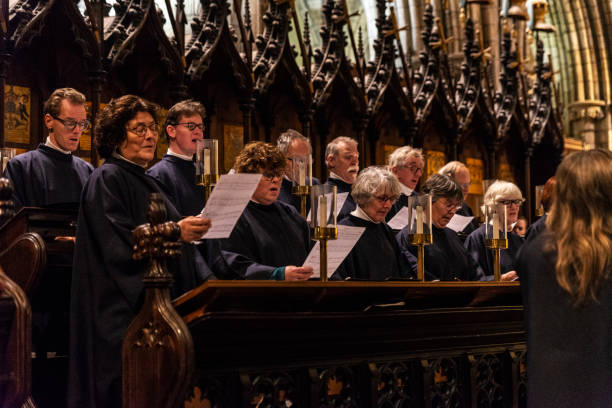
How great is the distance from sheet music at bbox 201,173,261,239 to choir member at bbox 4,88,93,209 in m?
1.80

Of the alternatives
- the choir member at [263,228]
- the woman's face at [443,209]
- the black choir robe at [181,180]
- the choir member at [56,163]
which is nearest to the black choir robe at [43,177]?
the choir member at [56,163]

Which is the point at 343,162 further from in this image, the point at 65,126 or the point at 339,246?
the point at 339,246

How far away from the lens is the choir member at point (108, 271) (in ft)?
11.4

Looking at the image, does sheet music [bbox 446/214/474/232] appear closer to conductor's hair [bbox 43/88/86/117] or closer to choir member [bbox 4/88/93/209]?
choir member [bbox 4/88/93/209]

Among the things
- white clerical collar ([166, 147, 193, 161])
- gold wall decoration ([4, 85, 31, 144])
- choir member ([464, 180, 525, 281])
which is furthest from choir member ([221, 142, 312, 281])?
gold wall decoration ([4, 85, 31, 144])

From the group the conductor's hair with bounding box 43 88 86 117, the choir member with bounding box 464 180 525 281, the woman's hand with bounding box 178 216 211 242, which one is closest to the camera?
the woman's hand with bounding box 178 216 211 242

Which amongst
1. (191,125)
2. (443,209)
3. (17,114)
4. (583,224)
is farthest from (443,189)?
(17,114)

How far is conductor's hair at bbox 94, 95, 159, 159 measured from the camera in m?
3.90

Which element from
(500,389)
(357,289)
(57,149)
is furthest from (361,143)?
(357,289)

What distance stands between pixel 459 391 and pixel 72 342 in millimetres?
1770

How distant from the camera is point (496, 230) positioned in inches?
205

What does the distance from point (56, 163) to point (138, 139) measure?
169 cm

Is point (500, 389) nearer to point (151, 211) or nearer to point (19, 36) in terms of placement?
point (151, 211)

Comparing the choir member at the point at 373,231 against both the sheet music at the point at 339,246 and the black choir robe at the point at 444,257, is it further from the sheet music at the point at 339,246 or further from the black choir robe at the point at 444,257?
the sheet music at the point at 339,246
